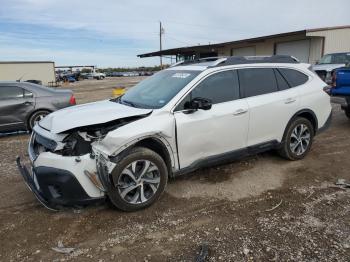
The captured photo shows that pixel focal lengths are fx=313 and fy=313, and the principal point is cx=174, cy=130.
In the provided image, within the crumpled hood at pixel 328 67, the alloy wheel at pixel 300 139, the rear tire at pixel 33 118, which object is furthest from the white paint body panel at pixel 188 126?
the crumpled hood at pixel 328 67

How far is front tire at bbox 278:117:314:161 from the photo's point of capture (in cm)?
512

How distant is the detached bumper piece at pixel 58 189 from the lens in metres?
3.37

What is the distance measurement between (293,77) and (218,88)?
5.31 ft

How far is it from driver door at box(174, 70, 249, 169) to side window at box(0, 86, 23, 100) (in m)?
5.79

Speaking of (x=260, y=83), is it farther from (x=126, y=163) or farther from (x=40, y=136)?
(x=40, y=136)

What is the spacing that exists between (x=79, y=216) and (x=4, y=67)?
141 ft

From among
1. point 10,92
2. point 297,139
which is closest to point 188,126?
point 297,139

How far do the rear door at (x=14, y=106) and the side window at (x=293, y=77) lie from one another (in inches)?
244

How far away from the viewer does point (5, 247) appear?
312cm

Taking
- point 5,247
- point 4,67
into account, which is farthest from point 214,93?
point 4,67

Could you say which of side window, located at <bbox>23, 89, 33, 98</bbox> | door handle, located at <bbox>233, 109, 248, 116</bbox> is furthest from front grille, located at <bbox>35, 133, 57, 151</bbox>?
side window, located at <bbox>23, 89, 33, 98</bbox>

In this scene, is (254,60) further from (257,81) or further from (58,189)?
(58,189)

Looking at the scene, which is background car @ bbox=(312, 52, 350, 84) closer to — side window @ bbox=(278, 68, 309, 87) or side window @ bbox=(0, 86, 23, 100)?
side window @ bbox=(278, 68, 309, 87)

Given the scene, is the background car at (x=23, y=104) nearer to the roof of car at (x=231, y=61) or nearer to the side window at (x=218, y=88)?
the roof of car at (x=231, y=61)
